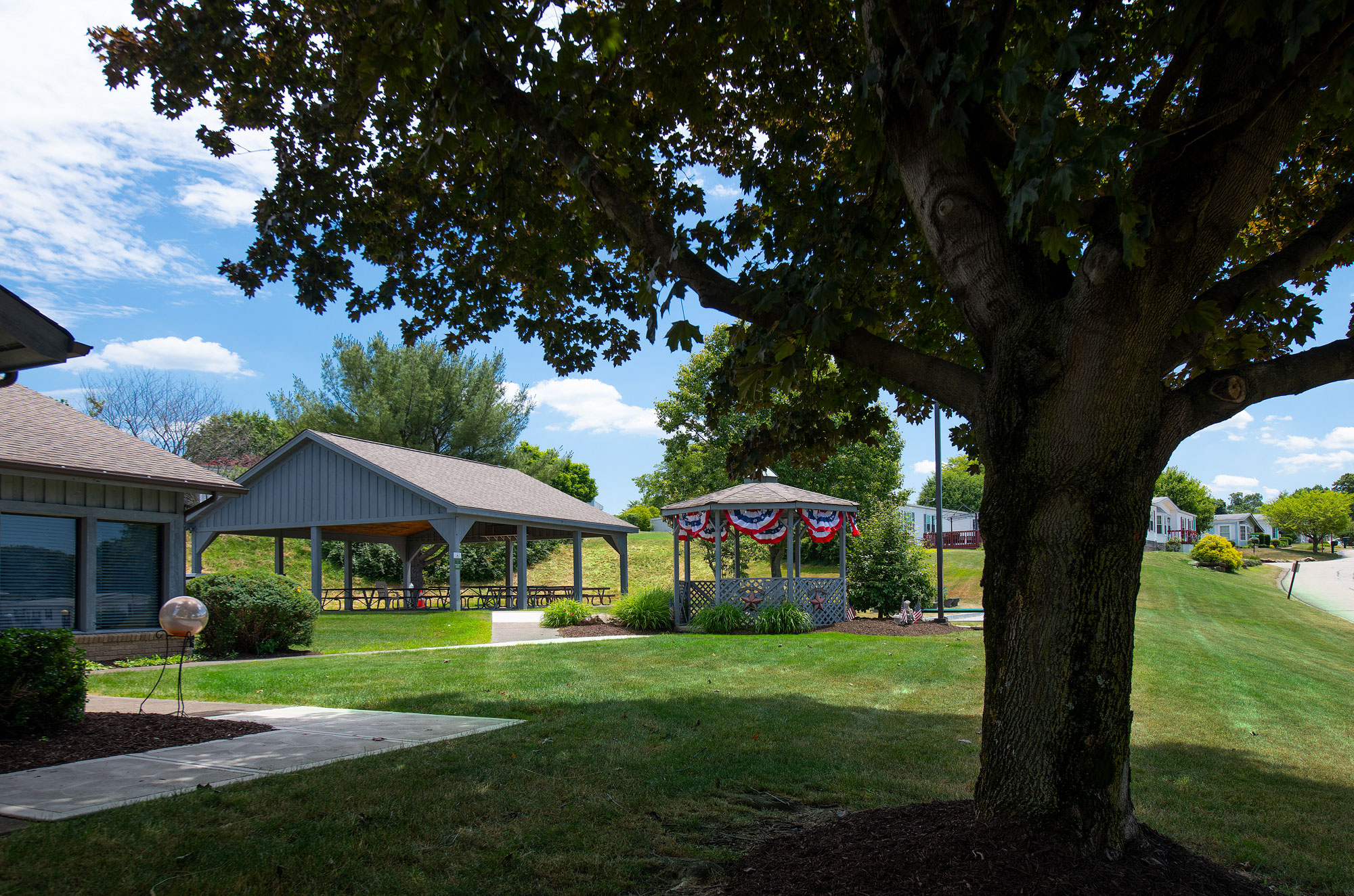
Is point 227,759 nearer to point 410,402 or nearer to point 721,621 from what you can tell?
point 721,621

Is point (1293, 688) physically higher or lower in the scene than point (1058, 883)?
lower

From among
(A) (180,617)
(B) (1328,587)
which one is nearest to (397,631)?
(A) (180,617)

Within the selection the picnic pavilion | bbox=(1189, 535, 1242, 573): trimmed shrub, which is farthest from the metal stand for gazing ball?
bbox=(1189, 535, 1242, 573): trimmed shrub

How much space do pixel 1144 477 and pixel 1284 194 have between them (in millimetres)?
4777

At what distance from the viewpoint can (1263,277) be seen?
3.82 metres

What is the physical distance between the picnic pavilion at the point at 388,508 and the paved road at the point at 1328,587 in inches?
1165

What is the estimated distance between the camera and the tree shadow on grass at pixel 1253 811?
A: 4.23 m

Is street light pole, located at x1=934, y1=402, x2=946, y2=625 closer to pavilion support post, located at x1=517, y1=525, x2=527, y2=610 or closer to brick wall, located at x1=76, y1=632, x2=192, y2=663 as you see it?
pavilion support post, located at x1=517, y1=525, x2=527, y2=610

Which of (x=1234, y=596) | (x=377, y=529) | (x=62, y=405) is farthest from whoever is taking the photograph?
(x=1234, y=596)

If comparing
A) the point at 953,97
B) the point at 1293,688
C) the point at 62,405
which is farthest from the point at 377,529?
the point at 953,97

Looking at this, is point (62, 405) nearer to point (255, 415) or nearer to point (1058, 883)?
point (1058, 883)

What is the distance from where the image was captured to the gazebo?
18219 mm

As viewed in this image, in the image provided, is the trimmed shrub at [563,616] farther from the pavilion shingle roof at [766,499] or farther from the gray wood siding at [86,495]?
the gray wood siding at [86,495]

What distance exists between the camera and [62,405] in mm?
14242
